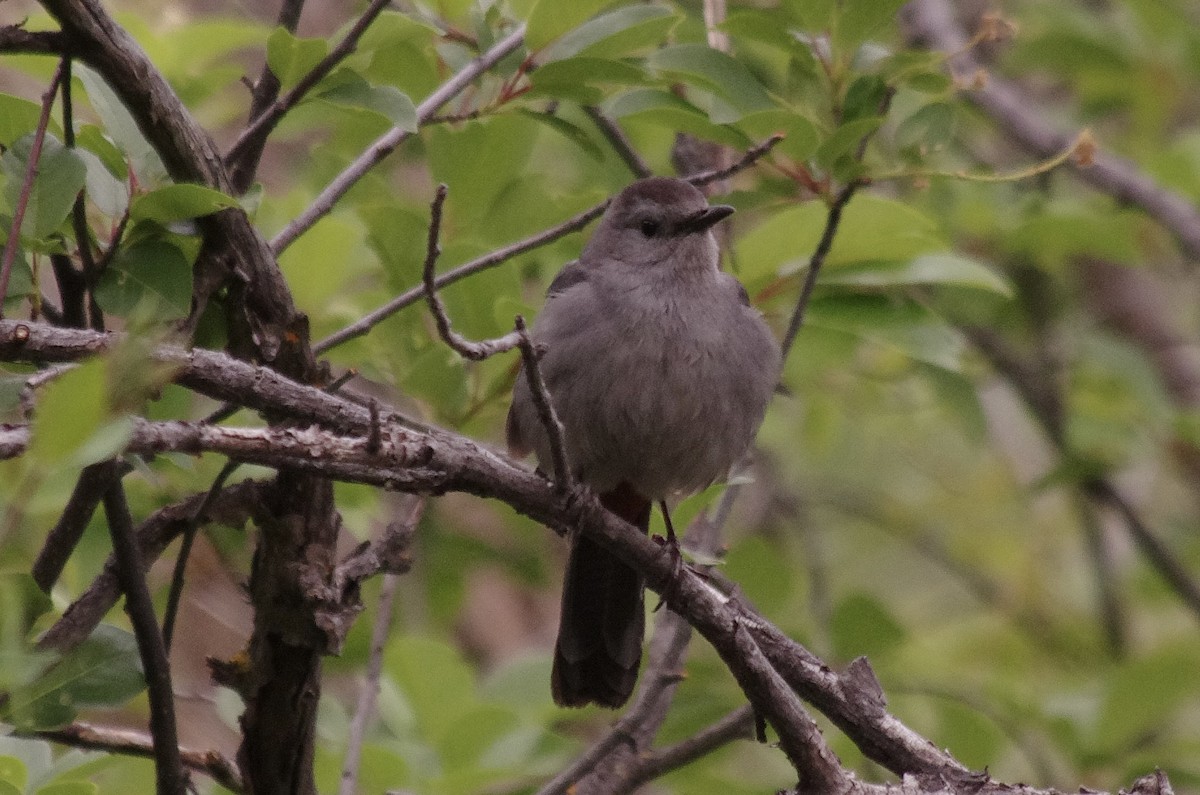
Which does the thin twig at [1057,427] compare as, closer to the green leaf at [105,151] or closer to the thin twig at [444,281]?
the thin twig at [444,281]

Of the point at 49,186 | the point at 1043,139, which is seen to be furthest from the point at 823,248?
the point at 1043,139

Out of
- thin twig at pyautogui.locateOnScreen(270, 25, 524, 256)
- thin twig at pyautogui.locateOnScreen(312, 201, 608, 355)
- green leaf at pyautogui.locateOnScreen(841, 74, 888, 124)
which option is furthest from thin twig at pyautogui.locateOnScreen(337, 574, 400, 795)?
green leaf at pyautogui.locateOnScreen(841, 74, 888, 124)

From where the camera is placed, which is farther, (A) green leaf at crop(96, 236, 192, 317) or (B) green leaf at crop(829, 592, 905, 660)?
(B) green leaf at crop(829, 592, 905, 660)

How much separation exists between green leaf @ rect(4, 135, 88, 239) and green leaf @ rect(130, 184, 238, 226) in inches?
4.3

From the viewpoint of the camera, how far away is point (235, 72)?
3.35 m

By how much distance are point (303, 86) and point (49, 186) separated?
1.72ft

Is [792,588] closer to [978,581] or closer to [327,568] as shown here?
[327,568]

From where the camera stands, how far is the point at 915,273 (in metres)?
3.55

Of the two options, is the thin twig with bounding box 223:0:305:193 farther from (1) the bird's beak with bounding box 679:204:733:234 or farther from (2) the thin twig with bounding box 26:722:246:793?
(1) the bird's beak with bounding box 679:204:733:234

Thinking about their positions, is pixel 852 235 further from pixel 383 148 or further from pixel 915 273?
pixel 383 148

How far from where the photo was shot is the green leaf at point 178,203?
2373mm

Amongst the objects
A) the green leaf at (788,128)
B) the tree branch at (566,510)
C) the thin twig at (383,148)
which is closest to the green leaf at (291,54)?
the thin twig at (383,148)

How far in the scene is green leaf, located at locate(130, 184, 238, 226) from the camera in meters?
2.37

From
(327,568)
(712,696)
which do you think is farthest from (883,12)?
(712,696)
